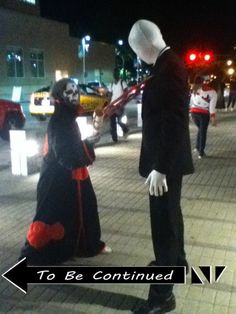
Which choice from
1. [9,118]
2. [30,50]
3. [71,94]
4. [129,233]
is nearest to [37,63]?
[30,50]

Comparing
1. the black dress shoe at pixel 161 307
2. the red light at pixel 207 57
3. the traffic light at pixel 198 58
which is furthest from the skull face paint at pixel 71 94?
the red light at pixel 207 57

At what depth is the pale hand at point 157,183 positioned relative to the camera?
3396 millimetres

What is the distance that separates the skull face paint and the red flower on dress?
1.19 meters

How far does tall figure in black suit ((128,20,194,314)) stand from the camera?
10.8ft

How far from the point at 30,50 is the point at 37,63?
1.57 metres

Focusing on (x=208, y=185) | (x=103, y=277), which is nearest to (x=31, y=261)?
(x=103, y=277)

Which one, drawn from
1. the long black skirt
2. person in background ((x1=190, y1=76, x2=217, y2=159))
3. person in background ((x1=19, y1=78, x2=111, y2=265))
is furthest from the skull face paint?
person in background ((x1=190, y1=76, x2=217, y2=159))

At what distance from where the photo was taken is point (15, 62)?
3572 centimetres

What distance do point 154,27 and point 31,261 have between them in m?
2.50

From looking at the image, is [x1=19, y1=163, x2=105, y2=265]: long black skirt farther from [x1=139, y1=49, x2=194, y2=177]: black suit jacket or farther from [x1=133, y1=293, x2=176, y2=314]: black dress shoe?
[x1=139, y1=49, x2=194, y2=177]: black suit jacket

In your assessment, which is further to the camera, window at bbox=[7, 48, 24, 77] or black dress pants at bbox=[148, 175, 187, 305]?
window at bbox=[7, 48, 24, 77]

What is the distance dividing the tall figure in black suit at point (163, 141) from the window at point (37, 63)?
35.3 meters

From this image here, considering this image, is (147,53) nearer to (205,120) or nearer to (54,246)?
(54,246)

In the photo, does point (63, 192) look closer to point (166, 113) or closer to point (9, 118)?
point (166, 113)
